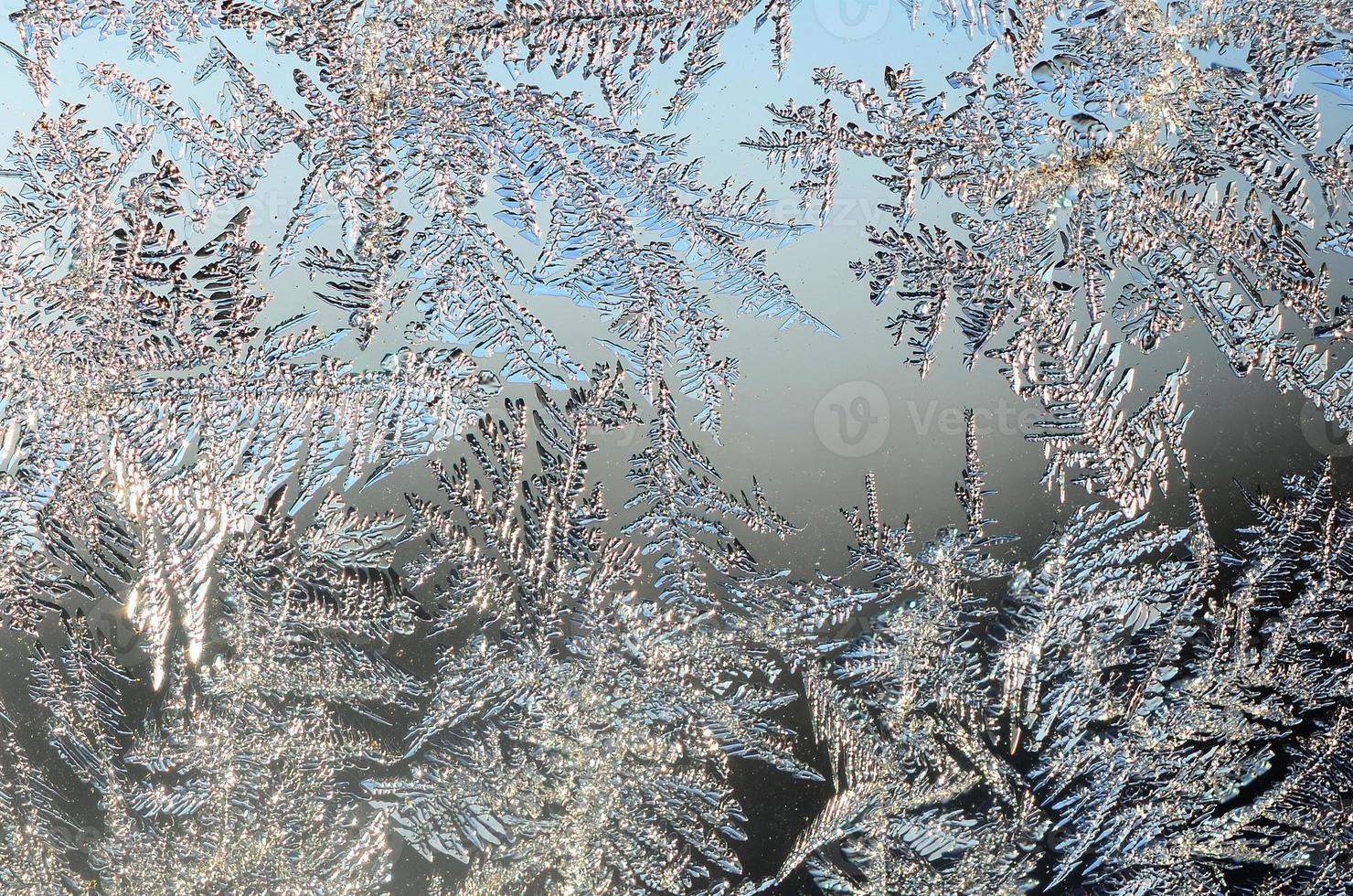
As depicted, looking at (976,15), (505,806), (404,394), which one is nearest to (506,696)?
(505,806)

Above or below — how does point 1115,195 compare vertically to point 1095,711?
above

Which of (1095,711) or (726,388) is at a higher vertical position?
(726,388)

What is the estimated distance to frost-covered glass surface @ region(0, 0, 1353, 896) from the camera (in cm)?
45

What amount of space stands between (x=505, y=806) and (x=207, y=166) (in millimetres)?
372

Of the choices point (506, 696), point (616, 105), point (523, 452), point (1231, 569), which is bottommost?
point (1231, 569)

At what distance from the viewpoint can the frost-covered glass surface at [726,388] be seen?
0.45 m

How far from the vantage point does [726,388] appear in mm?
453

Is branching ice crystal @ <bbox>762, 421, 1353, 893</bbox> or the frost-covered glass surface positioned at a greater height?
the frost-covered glass surface

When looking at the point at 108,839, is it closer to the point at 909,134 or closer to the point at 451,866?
the point at 451,866

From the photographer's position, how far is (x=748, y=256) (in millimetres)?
453

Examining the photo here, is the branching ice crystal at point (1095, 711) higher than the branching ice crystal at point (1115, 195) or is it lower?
lower

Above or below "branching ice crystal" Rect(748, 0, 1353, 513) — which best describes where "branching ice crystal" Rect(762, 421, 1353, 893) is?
below

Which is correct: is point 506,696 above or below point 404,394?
below

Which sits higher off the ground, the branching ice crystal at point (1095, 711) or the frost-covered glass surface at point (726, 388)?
the frost-covered glass surface at point (726, 388)
